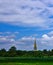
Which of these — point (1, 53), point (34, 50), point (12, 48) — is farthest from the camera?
point (12, 48)

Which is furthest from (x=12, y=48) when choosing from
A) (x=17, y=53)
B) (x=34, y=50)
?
(x=34, y=50)

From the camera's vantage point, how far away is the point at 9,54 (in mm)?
52000

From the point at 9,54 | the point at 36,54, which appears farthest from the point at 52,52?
the point at 9,54

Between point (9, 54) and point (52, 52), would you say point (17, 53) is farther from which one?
point (52, 52)

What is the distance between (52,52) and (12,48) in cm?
1066

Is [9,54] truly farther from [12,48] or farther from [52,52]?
[52,52]

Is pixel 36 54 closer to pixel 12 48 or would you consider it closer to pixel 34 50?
pixel 34 50

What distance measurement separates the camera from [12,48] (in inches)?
2239

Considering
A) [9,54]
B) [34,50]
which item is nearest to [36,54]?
[34,50]

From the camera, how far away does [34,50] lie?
49.0 meters

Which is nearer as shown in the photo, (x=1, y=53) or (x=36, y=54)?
(x=36, y=54)

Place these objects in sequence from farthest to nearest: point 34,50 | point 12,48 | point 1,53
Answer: point 12,48
point 1,53
point 34,50

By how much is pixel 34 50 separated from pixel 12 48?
966 centimetres

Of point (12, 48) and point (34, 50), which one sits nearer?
point (34, 50)
